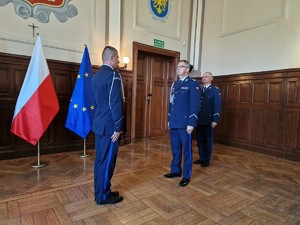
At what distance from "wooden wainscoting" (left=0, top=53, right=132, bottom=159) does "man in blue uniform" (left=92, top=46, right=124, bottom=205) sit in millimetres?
1986

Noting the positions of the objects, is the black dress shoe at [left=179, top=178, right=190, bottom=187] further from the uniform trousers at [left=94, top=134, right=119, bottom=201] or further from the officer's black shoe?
the uniform trousers at [left=94, top=134, right=119, bottom=201]

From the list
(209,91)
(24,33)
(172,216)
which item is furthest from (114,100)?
(24,33)

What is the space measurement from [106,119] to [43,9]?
2.66 m

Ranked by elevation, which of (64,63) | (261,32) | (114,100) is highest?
(261,32)

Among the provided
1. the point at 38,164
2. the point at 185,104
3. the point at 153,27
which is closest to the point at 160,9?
the point at 153,27

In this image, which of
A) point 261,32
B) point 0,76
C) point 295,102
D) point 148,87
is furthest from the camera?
point 148,87

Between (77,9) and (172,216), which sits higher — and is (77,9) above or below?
above

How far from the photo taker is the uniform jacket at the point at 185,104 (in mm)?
2221

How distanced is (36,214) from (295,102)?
3.96m

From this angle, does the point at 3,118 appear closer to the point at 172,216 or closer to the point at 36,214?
the point at 36,214

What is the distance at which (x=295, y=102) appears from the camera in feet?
11.2

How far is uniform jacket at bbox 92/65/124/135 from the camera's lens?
1.69m

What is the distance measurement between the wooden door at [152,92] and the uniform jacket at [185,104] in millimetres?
2470

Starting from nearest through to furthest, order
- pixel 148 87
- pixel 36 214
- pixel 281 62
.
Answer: pixel 36 214 → pixel 281 62 → pixel 148 87
